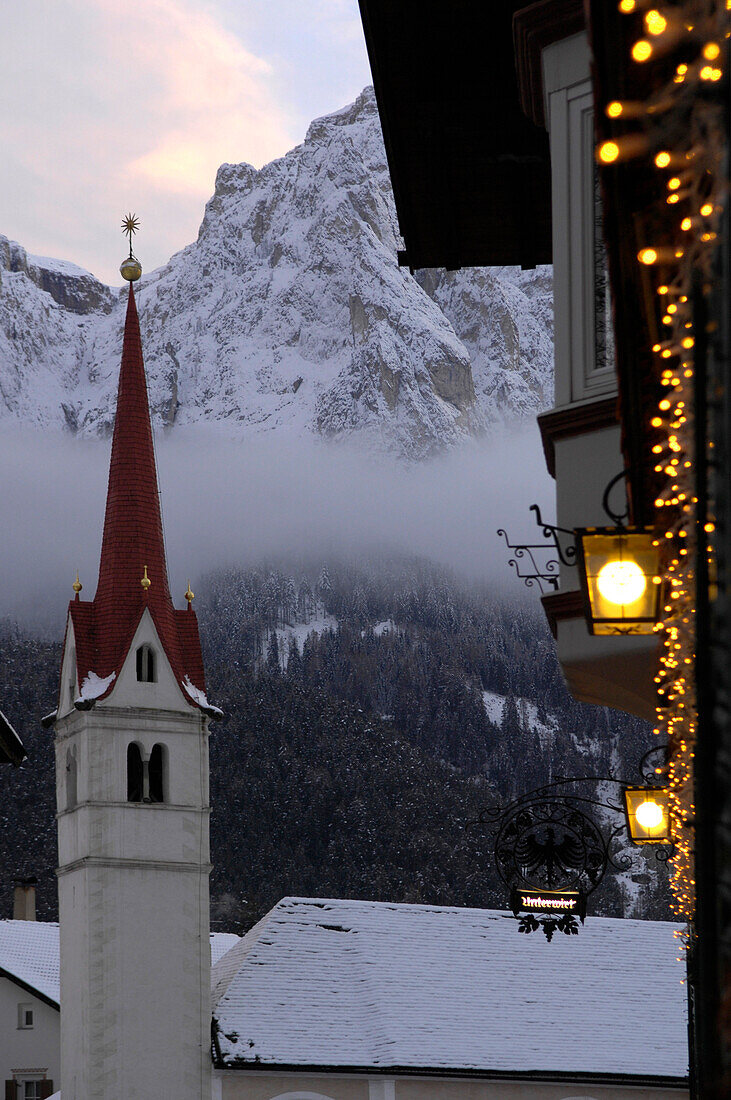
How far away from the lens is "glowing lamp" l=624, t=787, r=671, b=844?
13109 millimetres

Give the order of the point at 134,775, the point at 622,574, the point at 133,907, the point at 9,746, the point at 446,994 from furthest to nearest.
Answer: the point at 446,994 → the point at 134,775 → the point at 133,907 → the point at 9,746 → the point at 622,574

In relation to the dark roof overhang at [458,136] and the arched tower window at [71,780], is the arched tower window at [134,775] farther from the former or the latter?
→ the dark roof overhang at [458,136]

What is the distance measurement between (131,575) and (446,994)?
11.4m

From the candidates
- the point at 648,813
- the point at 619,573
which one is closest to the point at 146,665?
the point at 648,813

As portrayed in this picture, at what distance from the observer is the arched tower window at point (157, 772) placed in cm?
3750

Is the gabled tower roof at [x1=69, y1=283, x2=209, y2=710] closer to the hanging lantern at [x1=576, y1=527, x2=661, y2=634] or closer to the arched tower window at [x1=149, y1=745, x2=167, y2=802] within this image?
the arched tower window at [x1=149, y1=745, x2=167, y2=802]

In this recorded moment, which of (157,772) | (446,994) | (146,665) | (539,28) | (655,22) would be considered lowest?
(446,994)

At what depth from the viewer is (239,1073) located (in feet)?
117

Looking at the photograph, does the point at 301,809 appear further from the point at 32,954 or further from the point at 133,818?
the point at 133,818

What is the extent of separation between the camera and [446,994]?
3941cm

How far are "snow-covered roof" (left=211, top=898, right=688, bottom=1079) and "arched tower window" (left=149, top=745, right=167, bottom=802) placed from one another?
13.7 ft

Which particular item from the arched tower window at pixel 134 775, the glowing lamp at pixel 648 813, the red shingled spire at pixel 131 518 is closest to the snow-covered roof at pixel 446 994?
the arched tower window at pixel 134 775

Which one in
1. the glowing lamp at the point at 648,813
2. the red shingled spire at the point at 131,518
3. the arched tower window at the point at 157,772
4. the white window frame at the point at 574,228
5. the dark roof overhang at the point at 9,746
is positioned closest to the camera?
the white window frame at the point at 574,228

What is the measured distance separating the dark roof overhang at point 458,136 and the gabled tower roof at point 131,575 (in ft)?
68.3
